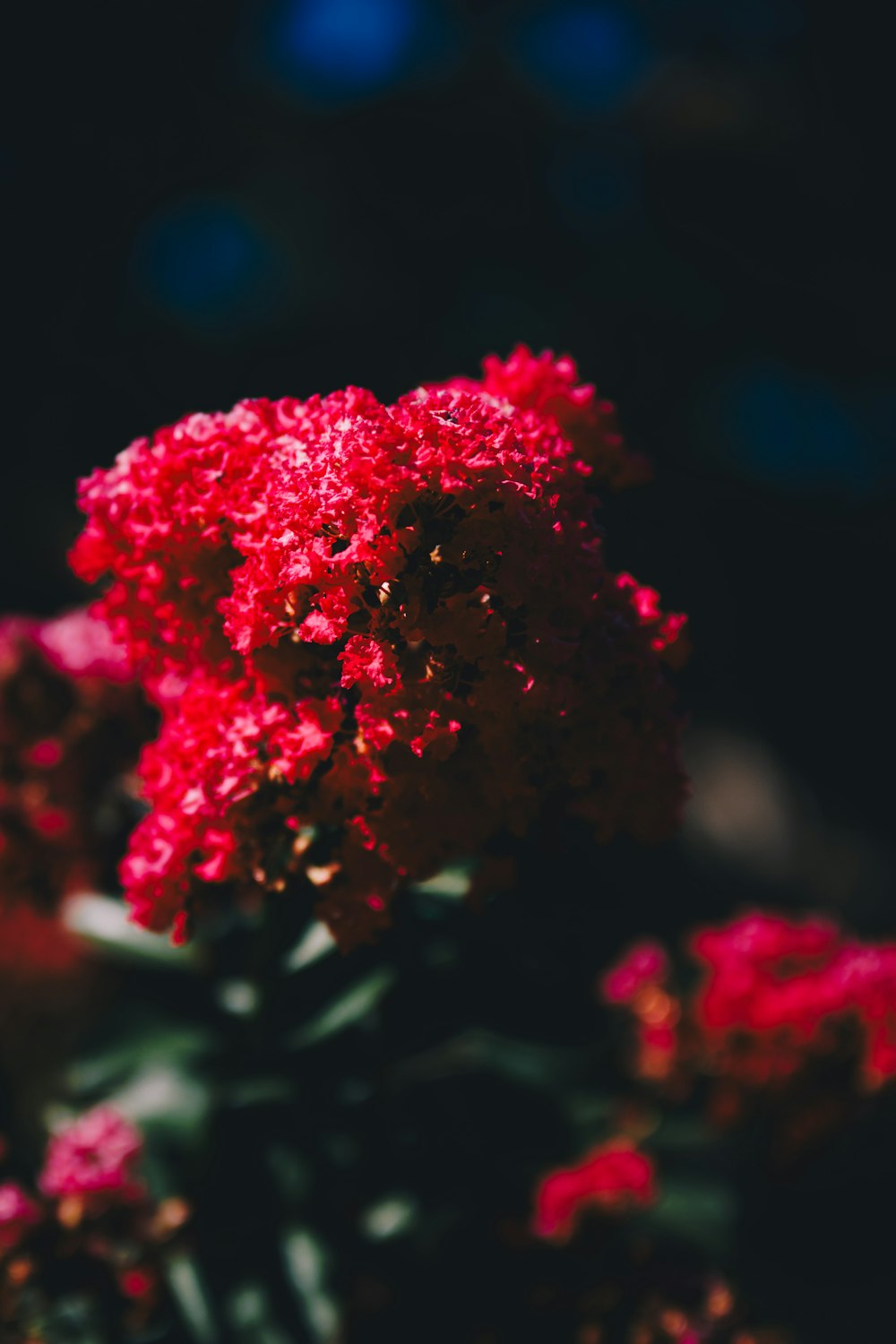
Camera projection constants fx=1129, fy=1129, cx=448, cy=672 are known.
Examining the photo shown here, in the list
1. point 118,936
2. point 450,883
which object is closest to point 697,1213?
point 450,883

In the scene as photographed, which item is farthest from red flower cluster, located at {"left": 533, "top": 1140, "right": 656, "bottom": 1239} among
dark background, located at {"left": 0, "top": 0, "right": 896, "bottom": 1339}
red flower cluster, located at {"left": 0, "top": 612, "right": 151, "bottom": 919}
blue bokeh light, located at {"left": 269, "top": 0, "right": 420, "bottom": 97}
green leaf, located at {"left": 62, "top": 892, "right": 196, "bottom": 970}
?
blue bokeh light, located at {"left": 269, "top": 0, "right": 420, "bottom": 97}

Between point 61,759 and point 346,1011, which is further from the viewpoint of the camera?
point 61,759

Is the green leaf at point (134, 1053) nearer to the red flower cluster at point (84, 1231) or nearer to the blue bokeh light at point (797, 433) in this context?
the red flower cluster at point (84, 1231)

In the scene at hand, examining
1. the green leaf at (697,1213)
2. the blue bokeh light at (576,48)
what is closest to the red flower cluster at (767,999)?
the green leaf at (697,1213)

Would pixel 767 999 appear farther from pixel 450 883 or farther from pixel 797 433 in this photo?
pixel 797 433

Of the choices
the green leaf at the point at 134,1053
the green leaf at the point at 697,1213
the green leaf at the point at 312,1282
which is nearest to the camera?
the green leaf at the point at 312,1282

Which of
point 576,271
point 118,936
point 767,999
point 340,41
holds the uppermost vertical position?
point 340,41

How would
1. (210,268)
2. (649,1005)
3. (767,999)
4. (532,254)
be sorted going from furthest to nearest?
1. (532,254)
2. (210,268)
3. (649,1005)
4. (767,999)
